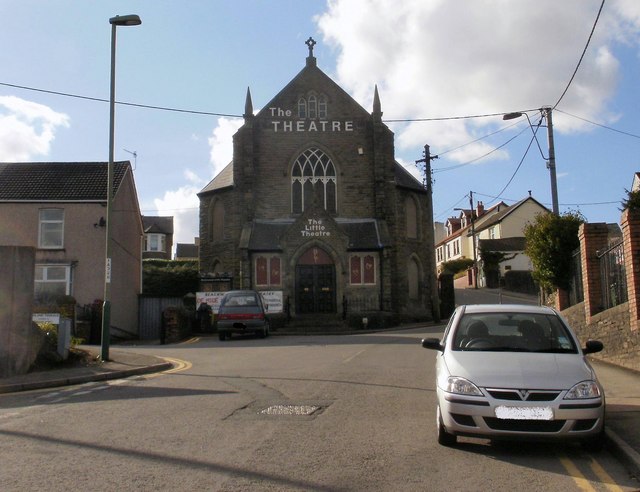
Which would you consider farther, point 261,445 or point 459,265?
point 459,265

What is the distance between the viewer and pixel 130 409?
9391 millimetres

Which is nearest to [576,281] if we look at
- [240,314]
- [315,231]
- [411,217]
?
[240,314]

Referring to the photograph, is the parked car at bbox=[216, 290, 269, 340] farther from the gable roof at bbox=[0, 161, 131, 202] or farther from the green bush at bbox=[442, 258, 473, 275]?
the green bush at bbox=[442, 258, 473, 275]

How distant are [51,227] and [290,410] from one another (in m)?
25.2

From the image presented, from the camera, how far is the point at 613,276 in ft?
50.2

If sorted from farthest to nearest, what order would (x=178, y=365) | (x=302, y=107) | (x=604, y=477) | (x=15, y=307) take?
(x=302, y=107)
(x=178, y=365)
(x=15, y=307)
(x=604, y=477)

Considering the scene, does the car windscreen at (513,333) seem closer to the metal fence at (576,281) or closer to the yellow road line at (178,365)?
the yellow road line at (178,365)

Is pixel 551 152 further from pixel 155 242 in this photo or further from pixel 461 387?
pixel 155 242

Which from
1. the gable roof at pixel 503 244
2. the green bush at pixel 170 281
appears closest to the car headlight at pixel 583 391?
the green bush at pixel 170 281

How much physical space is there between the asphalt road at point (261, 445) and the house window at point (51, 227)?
20895mm

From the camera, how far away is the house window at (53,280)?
3070cm

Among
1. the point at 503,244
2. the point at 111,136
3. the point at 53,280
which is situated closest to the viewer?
the point at 111,136

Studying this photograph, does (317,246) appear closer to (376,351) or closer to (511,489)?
(376,351)

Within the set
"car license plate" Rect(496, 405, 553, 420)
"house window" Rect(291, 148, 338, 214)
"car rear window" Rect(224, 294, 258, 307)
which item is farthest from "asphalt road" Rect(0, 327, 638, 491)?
"house window" Rect(291, 148, 338, 214)
